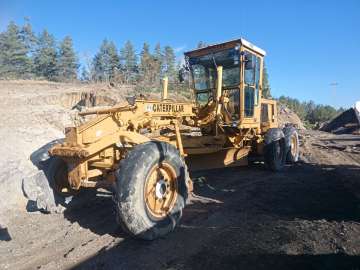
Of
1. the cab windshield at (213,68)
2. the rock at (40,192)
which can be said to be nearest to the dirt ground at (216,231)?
the rock at (40,192)

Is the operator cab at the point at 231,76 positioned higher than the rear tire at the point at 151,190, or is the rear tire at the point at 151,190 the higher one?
the operator cab at the point at 231,76

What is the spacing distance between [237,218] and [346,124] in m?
25.9

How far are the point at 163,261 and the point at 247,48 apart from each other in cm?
574

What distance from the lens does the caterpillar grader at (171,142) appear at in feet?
15.0

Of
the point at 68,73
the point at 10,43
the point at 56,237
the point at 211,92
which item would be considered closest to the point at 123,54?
the point at 68,73

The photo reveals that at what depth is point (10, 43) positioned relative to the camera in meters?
55.6

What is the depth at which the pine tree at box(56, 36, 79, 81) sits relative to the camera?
195 ft

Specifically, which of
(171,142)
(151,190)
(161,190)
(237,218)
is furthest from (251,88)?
(151,190)

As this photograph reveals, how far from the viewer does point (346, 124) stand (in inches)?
1110

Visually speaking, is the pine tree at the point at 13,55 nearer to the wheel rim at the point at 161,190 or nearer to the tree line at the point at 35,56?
the tree line at the point at 35,56

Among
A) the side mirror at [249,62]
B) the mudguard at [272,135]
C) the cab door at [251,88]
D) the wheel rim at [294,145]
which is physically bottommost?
the wheel rim at [294,145]

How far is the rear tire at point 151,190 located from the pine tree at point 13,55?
5374cm

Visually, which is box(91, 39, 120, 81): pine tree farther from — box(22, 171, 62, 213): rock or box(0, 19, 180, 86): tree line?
box(22, 171, 62, 213): rock

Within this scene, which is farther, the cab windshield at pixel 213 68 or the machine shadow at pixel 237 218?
the cab windshield at pixel 213 68
